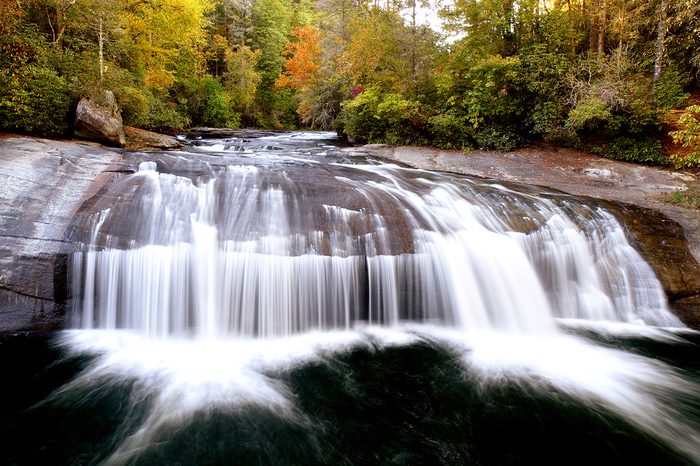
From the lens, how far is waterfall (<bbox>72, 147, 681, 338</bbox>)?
17.8ft

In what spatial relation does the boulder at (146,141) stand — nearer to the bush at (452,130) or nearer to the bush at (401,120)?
the bush at (401,120)

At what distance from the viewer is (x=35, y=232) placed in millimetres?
5250

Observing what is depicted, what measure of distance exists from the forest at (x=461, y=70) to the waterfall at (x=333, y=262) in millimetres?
3977

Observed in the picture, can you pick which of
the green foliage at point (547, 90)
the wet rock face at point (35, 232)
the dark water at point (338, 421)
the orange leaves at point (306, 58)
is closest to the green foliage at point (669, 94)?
the green foliage at point (547, 90)

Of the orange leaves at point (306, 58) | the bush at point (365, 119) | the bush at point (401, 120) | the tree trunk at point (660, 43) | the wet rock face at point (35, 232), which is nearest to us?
the wet rock face at point (35, 232)

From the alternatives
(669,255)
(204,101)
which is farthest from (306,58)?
(669,255)

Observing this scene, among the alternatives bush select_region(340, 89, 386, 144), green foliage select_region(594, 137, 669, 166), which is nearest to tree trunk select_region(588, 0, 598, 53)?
green foliage select_region(594, 137, 669, 166)

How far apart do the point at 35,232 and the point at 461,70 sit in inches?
514

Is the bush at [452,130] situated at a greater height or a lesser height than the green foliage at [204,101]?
lesser

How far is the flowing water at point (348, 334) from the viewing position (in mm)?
3598

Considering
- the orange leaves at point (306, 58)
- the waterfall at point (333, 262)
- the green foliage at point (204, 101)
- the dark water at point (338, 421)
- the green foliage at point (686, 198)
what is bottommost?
the dark water at point (338, 421)

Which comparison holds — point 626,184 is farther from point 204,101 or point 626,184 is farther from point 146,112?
point 204,101

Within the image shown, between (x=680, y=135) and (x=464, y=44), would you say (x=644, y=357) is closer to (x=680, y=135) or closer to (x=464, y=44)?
(x=680, y=135)

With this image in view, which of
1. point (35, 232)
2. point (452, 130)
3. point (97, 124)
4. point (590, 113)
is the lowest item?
point (35, 232)
